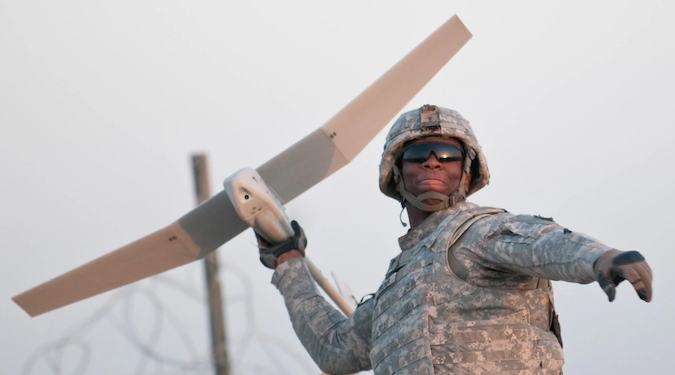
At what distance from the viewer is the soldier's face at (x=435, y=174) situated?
659 cm

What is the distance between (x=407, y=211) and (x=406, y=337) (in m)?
1.36

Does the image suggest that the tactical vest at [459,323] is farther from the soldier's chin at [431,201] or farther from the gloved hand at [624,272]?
the gloved hand at [624,272]

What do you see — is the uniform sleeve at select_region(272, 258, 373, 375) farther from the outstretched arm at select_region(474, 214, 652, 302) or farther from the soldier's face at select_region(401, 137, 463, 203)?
the outstretched arm at select_region(474, 214, 652, 302)

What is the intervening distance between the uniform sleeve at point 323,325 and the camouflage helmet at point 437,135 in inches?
39.7

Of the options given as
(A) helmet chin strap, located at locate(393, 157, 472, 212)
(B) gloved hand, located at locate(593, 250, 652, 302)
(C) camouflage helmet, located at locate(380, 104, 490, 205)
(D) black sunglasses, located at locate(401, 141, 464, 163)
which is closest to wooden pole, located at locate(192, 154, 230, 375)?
(C) camouflage helmet, located at locate(380, 104, 490, 205)

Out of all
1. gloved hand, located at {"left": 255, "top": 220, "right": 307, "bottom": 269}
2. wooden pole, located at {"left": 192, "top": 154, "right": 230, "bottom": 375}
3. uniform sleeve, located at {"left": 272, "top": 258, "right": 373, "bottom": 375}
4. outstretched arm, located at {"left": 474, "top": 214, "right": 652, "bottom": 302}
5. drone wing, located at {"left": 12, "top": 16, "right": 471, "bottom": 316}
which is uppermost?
drone wing, located at {"left": 12, "top": 16, "right": 471, "bottom": 316}

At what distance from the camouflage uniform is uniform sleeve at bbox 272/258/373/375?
27.4 inches

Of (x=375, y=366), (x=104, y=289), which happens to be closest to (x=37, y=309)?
(x=104, y=289)

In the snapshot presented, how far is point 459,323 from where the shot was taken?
566cm

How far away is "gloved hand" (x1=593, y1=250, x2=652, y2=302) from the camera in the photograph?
4.28 metres

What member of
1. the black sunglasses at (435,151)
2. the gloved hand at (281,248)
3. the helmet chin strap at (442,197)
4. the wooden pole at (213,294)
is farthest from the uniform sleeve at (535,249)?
the wooden pole at (213,294)

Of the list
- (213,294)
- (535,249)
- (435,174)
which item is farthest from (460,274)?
(213,294)

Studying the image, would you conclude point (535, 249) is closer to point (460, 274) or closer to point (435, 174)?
point (460, 274)

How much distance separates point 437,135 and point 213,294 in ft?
14.2
